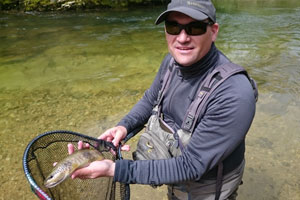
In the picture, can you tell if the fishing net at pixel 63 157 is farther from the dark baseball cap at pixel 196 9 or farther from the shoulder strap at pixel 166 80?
the dark baseball cap at pixel 196 9

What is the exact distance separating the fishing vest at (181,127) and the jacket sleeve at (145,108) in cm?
16

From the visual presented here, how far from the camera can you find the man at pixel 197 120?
1.65 m

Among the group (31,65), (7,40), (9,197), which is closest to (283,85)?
(9,197)

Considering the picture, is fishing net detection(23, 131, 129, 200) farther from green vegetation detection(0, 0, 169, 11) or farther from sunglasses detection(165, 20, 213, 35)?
green vegetation detection(0, 0, 169, 11)

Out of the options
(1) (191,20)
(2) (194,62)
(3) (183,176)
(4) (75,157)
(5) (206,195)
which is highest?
(1) (191,20)

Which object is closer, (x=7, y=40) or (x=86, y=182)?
(x=86, y=182)

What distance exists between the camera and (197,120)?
6.06 ft

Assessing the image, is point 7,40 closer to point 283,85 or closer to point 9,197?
point 9,197

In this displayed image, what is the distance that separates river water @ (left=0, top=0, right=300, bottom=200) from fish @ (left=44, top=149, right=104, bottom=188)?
6.33ft

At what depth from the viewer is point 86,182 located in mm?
2205

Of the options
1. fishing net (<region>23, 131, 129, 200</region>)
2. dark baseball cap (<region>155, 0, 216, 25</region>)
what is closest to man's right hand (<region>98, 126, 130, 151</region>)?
fishing net (<region>23, 131, 129, 200</region>)

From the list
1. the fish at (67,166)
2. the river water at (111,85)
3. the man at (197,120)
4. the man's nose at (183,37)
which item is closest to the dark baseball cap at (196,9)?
the man at (197,120)

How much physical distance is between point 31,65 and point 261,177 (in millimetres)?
7892

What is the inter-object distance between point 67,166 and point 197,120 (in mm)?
941
